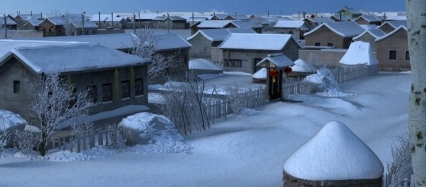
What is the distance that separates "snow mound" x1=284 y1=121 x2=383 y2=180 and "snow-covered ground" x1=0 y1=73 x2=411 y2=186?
13.2 feet

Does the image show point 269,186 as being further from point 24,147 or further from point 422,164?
point 422,164

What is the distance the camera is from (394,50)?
47.8 m

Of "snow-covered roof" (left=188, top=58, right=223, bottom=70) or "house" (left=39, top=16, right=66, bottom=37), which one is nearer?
"snow-covered roof" (left=188, top=58, right=223, bottom=70)

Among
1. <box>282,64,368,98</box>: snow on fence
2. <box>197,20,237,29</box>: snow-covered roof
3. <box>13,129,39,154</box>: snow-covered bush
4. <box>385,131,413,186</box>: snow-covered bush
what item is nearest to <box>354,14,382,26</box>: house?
<box>197,20,237,29</box>: snow-covered roof

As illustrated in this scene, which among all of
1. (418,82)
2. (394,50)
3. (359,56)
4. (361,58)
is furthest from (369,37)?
(418,82)

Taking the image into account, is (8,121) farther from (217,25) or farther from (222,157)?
(217,25)

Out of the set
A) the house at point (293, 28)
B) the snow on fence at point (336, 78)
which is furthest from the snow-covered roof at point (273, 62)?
the house at point (293, 28)

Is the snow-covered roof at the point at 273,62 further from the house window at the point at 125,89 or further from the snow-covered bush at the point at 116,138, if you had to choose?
the snow-covered bush at the point at 116,138

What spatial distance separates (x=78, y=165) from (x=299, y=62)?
26918 millimetres

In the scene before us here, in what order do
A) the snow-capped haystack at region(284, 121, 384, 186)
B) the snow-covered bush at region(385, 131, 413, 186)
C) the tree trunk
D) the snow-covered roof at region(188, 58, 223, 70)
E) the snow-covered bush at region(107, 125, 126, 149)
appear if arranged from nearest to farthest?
the tree trunk < the snow-capped haystack at region(284, 121, 384, 186) < the snow-covered bush at region(385, 131, 413, 186) < the snow-covered bush at region(107, 125, 126, 149) < the snow-covered roof at region(188, 58, 223, 70)

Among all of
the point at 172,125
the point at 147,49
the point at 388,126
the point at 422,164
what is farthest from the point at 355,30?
the point at 422,164

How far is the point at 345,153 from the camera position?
11.3 meters

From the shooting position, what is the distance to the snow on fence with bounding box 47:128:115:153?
59.9 feet

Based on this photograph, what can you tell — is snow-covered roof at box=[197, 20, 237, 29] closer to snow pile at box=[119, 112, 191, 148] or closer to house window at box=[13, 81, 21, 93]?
house window at box=[13, 81, 21, 93]
